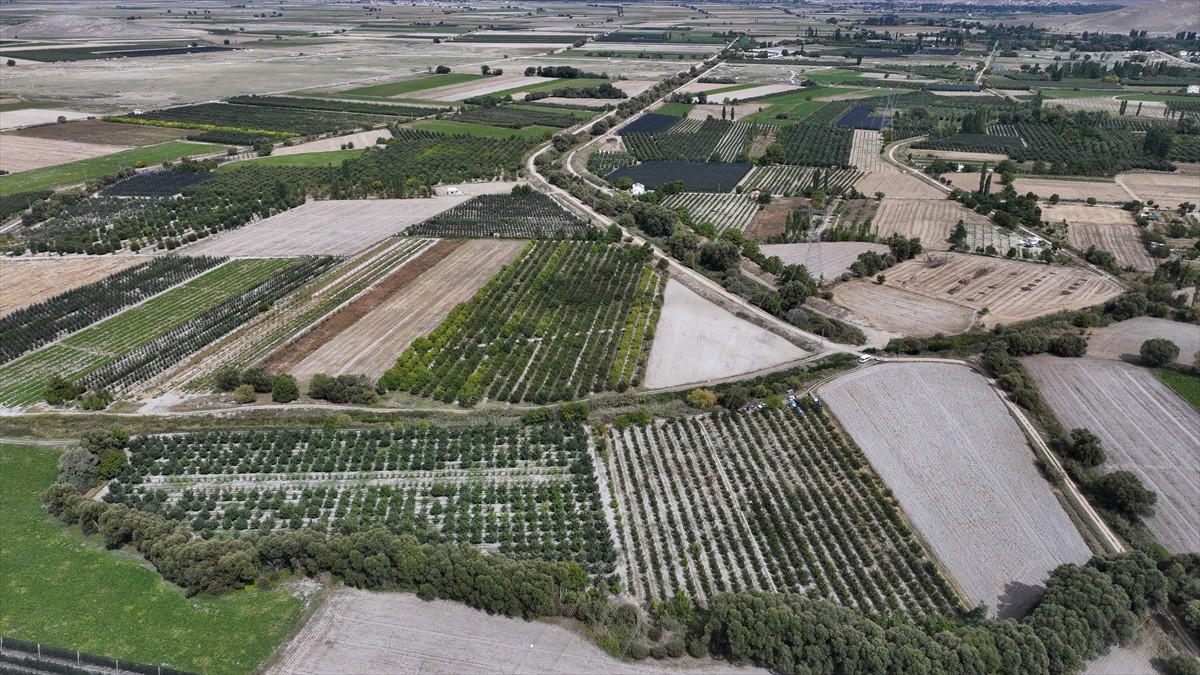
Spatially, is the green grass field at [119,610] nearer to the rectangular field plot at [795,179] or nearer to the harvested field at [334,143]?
the rectangular field plot at [795,179]

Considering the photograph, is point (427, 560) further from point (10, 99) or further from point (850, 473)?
point (10, 99)

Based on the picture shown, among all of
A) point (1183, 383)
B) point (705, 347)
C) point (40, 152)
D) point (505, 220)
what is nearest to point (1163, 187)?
point (1183, 383)

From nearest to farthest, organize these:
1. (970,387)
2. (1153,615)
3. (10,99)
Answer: (1153,615), (970,387), (10,99)

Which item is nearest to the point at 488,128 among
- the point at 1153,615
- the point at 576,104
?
the point at 576,104

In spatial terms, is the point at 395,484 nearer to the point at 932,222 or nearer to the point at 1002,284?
the point at 1002,284

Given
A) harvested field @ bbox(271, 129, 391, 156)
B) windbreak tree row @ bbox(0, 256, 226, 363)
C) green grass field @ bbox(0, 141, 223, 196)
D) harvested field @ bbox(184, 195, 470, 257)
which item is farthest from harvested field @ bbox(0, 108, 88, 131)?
windbreak tree row @ bbox(0, 256, 226, 363)

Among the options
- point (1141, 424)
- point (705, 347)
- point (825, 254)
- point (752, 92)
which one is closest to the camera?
point (1141, 424)
